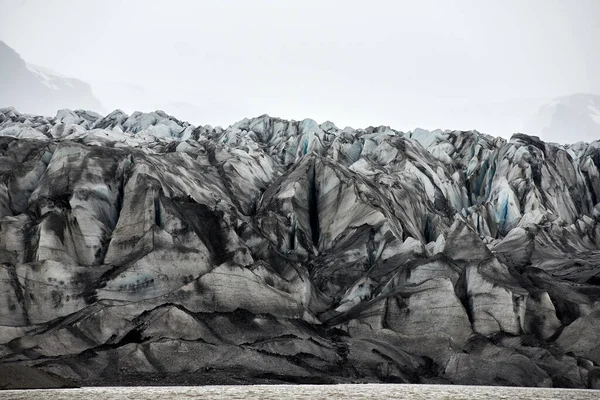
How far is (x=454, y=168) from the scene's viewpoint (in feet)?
302

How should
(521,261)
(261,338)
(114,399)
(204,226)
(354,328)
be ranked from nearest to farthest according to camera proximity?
(114,399) < (261,338) < (354,328) < (204,226) < (521,261)

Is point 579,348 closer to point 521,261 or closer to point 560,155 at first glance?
point 521,261

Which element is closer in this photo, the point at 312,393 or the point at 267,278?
the point at 312,393

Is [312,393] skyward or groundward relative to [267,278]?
groundward

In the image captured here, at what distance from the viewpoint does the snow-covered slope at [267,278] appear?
40.9 metres

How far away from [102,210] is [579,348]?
33919mm

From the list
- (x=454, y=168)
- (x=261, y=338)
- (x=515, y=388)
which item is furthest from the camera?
(x=454, y=168)

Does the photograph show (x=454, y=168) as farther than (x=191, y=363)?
Yes

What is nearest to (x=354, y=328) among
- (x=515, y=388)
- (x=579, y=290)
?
(x=515, y=388)

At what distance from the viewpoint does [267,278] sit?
159ft

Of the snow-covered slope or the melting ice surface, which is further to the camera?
the snow-covered slope

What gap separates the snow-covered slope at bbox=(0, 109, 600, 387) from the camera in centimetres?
4091

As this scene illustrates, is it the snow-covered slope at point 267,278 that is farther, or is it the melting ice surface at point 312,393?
the snow-covered slope at point 267,278

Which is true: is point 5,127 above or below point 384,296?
above
